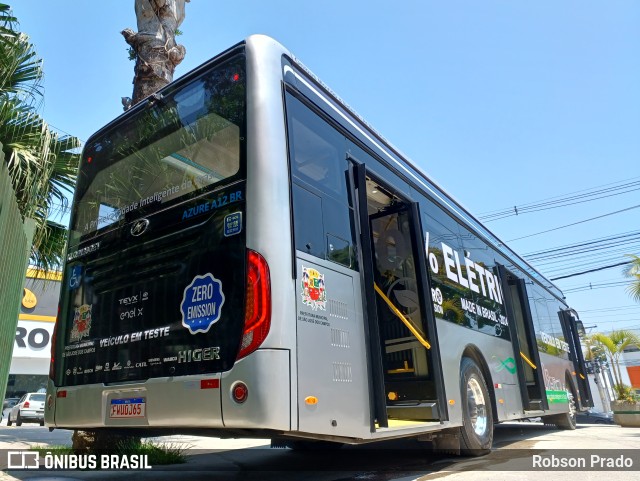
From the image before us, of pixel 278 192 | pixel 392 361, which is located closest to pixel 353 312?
pixel 278 192

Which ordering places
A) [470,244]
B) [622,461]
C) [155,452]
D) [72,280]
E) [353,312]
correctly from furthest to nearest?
[470,244] → [155,452] → [622,461] → [72,280] → [353,312]

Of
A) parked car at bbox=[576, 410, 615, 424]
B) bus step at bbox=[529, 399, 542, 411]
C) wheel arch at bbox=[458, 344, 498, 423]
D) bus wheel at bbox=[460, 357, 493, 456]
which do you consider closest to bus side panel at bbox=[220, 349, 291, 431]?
bus wheel at bbox=[460, 357, 493, 456]

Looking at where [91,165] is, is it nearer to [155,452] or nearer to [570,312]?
[155,452]

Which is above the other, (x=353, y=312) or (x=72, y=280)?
(x=72, y=280)

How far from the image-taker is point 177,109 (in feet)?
15.5

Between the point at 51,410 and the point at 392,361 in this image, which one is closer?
the point at 51,410

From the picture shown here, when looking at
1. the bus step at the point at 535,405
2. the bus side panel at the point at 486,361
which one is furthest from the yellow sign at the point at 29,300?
the bus side panel at the point at 486,361

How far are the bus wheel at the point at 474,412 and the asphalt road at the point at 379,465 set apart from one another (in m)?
0.18

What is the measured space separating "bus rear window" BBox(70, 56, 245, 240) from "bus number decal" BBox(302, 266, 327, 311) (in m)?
0.98

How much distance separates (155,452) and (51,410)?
6.88 feet

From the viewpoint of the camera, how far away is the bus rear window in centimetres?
422

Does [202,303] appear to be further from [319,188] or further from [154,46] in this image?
[154,46]

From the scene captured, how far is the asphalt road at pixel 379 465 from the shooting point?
5.07 metres

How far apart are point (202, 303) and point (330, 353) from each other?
105cm
